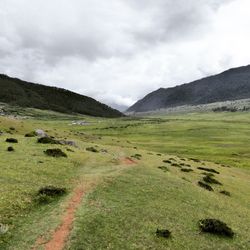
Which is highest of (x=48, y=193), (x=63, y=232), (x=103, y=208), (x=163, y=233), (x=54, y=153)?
(x=54, y=153)

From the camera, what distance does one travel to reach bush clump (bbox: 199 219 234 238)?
29094mm

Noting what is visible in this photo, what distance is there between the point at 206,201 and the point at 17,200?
1979 centimetres

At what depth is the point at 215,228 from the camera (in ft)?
96.2

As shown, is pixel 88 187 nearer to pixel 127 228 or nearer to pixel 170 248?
pixel 127 228

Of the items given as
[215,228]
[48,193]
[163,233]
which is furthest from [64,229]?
[215,228]

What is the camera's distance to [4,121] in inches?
3878

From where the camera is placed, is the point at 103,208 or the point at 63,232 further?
the point at 103,208

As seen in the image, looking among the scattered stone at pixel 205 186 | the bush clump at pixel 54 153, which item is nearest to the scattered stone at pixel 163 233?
the scattered stone at pixel 205 186

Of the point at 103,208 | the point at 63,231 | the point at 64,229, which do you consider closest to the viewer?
the point at 63,231

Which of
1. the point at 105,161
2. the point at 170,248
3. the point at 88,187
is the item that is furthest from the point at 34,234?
the point at 105,161

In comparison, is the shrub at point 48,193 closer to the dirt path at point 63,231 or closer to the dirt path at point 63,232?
the dirt path at point 63,231

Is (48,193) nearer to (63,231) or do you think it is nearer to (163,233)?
(63,231)

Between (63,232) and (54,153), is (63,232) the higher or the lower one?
the lower one

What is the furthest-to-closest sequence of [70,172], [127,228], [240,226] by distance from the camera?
1. [70,172]
2. [240,226]
3. [127,228]
